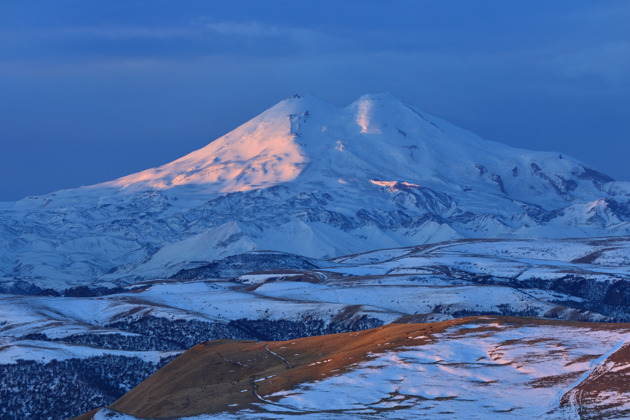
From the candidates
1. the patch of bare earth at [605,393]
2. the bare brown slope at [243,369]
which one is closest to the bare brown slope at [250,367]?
the bare brown slope at [243,369]

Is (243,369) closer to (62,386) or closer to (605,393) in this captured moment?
(62,386)

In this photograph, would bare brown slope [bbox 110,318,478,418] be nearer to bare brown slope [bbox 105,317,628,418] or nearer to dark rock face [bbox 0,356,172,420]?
bare brown slope [bbox 105,317,628,418]

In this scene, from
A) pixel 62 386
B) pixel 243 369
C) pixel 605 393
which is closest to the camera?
pixel 605 393

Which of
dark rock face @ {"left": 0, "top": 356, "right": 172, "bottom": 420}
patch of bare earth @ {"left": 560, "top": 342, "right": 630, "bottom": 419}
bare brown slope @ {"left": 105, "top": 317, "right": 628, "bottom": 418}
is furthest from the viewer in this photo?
dark rock face @ {"left": 0, "top": 356, "right": 172, "bottom": 420}

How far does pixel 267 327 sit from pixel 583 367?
87.3 meters

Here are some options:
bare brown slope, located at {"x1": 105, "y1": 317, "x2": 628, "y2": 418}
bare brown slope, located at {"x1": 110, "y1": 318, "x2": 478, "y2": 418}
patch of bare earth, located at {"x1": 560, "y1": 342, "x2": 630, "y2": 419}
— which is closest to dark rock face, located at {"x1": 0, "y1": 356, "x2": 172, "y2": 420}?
bare brown slope, located at {"x1": 110, "y1": 318, "x2": 478, "y2": 418}

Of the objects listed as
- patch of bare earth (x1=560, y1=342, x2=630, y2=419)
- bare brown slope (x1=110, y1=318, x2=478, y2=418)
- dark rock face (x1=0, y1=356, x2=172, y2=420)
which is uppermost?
patch of bare earth (x1=560, y1=342, x2=630, y2=419)

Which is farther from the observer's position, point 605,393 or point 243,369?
point 243,369

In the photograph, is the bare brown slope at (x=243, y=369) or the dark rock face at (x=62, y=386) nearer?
the bare brown slope at (x=243, y=369)

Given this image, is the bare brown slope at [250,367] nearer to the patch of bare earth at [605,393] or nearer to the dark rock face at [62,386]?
the dark rock face at [62,386]

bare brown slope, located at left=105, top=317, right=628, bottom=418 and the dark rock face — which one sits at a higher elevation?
bare brown slope, located at left=105, top=317, right=628, bottom=418

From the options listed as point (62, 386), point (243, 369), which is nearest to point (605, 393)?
point (243, 369)

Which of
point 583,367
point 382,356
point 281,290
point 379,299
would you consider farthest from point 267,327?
point 583,367

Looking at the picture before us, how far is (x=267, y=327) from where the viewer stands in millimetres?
157875
